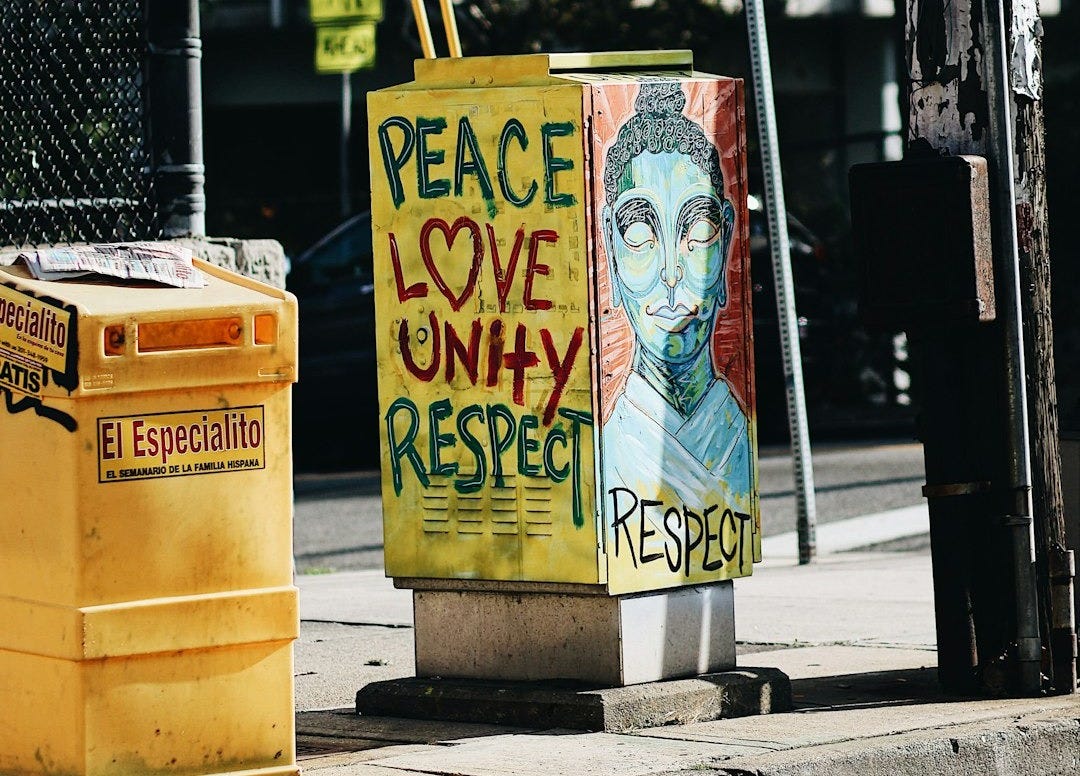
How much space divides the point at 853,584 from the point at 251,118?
15.6m

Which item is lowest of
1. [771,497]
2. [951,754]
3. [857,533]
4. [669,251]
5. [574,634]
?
[951,754]

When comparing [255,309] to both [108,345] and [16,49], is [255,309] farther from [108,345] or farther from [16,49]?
[16,49]

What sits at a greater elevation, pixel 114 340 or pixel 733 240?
pixel 733 240

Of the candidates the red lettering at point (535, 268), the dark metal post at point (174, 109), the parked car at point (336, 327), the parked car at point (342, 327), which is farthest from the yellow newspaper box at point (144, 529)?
the parked car at point (336, 327)

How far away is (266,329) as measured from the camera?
5.04 metres

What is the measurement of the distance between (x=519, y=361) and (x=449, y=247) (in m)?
0.41

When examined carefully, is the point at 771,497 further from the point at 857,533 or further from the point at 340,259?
the point at 340,259

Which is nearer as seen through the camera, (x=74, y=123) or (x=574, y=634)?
(x=574, y=634)

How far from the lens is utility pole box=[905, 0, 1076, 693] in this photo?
20.8ft

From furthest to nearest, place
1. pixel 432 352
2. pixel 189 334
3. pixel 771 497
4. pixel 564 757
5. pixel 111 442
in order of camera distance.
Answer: pixel 771 497 → pixel 432 352 → pixel 564 757 → pixel 189 334 → pixel 111 442

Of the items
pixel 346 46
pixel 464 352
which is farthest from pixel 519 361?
pixel 346 46

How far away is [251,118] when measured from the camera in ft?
78.0

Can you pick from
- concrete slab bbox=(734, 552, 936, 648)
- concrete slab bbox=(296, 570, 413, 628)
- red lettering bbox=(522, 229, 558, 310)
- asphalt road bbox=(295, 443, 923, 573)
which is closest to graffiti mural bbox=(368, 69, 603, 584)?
red lettering bbox=(522, 229, 558, 310)

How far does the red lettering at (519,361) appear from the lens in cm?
594
